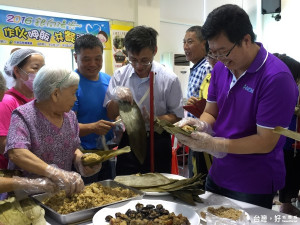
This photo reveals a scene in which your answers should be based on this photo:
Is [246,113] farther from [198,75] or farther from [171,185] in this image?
[198,75]

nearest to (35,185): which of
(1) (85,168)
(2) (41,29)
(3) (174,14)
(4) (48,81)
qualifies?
(1) (85,168)

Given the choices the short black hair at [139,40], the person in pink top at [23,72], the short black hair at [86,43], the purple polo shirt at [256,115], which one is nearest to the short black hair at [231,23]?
the purple polo shirt at [256,115]

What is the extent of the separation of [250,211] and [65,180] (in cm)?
88

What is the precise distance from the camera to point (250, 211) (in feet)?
4.79

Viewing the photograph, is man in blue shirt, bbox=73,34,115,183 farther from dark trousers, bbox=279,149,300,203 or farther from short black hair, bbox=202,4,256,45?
dark trousers, bbox=279,149,300,203

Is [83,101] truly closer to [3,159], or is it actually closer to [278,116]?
[3,159]

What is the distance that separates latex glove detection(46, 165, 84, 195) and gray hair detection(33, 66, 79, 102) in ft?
Result: 1.31

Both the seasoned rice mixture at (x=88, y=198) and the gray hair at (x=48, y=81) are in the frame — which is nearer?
the seasoned rice mixture at (x=88, y=198)

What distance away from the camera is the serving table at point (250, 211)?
1350mm

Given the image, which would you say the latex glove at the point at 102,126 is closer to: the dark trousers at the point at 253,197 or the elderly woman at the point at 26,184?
the elderly woman at the point at 26,184

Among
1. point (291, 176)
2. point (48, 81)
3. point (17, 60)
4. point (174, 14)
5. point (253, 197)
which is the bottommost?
point (291, 176)

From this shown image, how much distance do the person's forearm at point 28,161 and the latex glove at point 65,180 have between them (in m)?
0.03

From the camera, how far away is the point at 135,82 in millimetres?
2295

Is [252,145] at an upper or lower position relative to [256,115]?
lower
